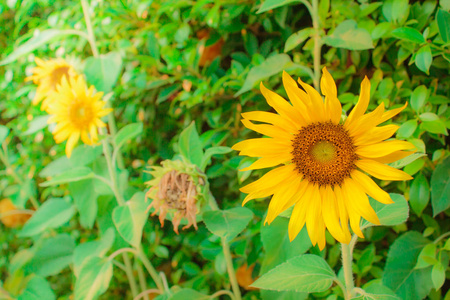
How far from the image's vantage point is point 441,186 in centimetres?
67

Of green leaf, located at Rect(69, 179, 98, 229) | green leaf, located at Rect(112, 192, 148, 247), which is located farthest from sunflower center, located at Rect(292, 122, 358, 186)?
green leaf, located at Rect(69, 179, 98, 229)

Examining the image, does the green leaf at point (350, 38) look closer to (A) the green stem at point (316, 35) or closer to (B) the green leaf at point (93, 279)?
(A) the green stem at point (316, 35)

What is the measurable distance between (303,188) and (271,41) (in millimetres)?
514

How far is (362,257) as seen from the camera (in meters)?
0.75

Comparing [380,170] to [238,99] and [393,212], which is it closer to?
[393,212]

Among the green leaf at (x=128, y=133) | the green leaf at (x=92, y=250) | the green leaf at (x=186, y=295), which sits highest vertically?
the green leaf at (x=128, y=133)

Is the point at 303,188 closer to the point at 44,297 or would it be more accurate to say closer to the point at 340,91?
the point at 340,91

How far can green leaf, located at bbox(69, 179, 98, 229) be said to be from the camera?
910mm

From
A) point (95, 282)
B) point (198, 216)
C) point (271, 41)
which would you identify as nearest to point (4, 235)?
point (95, 282)

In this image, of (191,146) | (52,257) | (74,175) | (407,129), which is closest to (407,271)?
(407,129)

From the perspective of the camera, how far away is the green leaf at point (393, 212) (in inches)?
21.5

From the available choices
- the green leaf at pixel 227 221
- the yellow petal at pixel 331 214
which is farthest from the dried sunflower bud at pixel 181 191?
the yellow petal at pixel 331 214

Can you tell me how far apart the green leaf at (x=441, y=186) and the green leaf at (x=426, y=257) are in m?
0.08

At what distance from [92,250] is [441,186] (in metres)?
0.75
